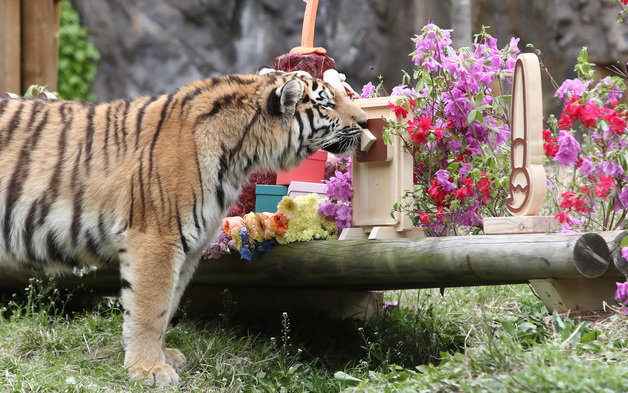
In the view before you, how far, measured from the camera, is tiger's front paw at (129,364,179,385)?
Answer: 3762mm

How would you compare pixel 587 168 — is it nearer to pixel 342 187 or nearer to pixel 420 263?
pixel 420 263

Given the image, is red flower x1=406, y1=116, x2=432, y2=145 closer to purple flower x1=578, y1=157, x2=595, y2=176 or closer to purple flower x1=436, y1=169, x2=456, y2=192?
purple flower x1=436, y1=169, x2=456, y2=192

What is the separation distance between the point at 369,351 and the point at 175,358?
1056 mm

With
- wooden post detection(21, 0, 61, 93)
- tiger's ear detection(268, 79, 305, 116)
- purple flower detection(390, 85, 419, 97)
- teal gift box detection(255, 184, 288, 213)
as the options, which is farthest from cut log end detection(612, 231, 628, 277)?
wooden post detection(21, 0, 61, 93)

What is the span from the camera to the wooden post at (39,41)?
807 centimetres

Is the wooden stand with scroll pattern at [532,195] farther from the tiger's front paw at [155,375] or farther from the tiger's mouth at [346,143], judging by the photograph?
the tiger's front paw at [155,375]

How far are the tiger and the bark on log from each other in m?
0.43

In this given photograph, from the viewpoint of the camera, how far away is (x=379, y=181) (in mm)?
4238

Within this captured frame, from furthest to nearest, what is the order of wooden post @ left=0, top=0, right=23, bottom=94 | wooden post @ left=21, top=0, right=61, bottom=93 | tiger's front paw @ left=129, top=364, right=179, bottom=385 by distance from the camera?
wooden post @ left=21, top=0, right=61, bottom=93 → wooden post @ left=0, top=0, right=23, bottom=94 → tiger's front paw @ left=129, top=364, right=179, bottom=385

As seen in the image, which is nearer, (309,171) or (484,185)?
(484,185)

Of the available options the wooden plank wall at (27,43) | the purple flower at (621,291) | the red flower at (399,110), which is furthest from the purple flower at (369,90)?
the wooden plank wall at (27,43)

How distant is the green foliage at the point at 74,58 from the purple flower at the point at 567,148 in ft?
27.5

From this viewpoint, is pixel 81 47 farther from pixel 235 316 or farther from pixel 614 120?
pixel 614 120

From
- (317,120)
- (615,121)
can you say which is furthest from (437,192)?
(615,121)
